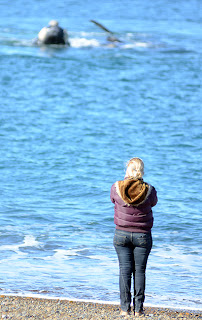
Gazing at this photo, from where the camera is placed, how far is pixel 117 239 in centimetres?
676

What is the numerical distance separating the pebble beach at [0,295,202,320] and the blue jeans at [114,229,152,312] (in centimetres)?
30

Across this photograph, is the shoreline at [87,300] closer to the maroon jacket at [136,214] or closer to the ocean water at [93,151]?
the ocean water at [93,151]

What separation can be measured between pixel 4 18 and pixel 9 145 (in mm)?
33869

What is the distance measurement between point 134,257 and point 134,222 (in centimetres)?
44

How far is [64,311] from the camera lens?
7.10 metres

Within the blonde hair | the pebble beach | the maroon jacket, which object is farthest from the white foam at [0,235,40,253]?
the blonde hair

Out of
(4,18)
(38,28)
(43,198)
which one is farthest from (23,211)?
(4,18)

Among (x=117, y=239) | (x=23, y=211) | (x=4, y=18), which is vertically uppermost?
(x=117, y=239)

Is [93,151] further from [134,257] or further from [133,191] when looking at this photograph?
[133,191]

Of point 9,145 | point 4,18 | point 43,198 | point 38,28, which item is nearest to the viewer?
point 43,198

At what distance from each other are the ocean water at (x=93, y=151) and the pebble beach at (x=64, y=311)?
45 cm

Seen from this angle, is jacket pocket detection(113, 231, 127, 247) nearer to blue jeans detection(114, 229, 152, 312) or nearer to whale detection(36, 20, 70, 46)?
blue jeans detection(114, 229, 152, 312)

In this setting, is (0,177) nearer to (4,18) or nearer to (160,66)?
(160,66)

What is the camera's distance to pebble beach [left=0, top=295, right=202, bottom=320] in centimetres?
686
